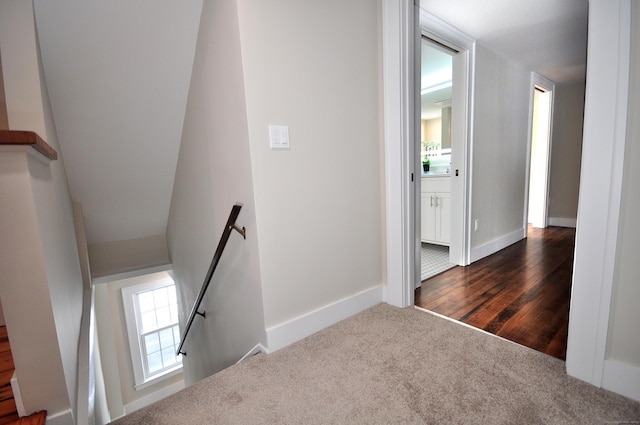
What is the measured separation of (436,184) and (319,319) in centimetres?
249

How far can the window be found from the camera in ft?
16.0

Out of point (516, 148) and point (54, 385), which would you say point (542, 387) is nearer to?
point (54, 385)

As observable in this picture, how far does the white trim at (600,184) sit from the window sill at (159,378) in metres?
6.10

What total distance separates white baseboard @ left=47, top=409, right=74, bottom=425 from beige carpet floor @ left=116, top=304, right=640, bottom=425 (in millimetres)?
178

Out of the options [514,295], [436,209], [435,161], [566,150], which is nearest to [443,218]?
[436,209]

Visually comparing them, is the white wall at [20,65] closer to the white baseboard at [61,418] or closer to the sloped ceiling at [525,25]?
the white baseboard at [61,418]

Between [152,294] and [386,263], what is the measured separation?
4642mm

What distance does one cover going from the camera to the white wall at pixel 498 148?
3.04 meters

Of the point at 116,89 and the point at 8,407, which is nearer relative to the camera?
the point at 8,407

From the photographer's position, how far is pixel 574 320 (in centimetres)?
126

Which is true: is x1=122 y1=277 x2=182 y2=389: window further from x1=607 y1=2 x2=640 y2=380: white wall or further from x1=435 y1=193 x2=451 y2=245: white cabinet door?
x1=607 y1=2 x2=640 y2=380: white wall

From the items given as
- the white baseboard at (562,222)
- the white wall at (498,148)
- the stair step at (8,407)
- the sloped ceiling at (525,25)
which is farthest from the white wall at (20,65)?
the white baseboard at (562,222)

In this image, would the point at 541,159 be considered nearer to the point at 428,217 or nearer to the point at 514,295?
the point at 428,217

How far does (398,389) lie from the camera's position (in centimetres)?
128
